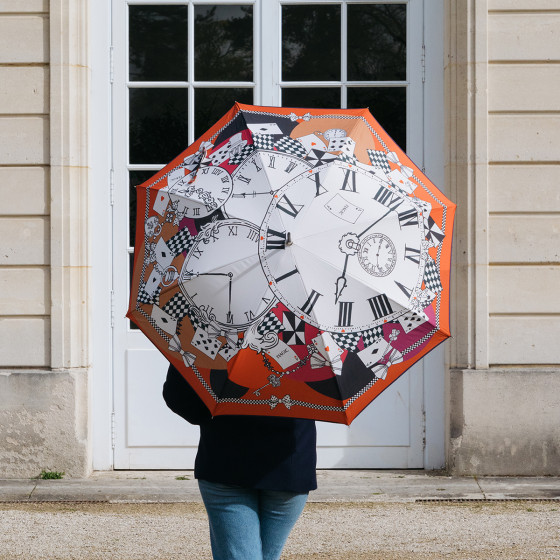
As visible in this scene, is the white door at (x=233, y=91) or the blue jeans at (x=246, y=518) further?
the white door at (x=233, y=91)

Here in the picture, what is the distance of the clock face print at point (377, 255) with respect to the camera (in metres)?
2.74

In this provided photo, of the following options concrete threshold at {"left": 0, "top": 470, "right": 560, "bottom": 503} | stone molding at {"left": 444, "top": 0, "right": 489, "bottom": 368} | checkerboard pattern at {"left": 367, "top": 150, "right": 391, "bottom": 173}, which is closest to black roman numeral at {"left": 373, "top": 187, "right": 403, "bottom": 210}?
checkerboard pattern at {"left": 367, "top": 150, "right": 391, "bottom": 173}

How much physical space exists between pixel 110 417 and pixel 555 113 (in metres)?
3.62

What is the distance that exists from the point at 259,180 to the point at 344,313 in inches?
17.3

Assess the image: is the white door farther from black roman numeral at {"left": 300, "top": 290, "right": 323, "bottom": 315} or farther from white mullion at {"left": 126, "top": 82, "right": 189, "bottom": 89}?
black roman numeral at {"left": 300, "top": 290, "right": 323, "bottom": 315}

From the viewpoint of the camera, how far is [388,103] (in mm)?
6812

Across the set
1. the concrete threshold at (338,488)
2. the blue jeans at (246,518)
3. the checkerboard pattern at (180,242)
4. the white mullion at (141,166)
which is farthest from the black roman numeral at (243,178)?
the white mullion at (141,166)

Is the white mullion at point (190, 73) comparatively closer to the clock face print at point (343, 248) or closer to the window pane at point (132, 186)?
the window pane at point (132, 186)

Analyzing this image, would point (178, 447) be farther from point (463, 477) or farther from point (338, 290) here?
point (338, 290)

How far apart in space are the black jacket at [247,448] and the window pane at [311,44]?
14.1 feet

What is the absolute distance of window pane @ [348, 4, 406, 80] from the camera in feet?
22.3

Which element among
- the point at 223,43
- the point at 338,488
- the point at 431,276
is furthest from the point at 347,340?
the point at 223,43

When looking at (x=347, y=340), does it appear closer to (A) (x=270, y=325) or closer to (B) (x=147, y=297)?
(A) (x=270, y=325)

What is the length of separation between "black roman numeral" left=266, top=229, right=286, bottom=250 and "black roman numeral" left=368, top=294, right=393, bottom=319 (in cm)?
30
